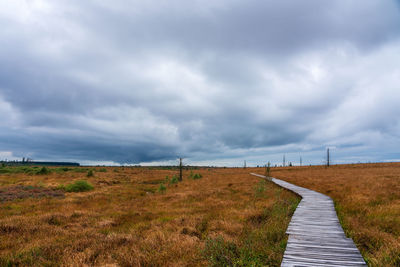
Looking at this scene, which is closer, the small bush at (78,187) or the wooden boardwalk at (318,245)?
the wooden boardwalk at (318,245)

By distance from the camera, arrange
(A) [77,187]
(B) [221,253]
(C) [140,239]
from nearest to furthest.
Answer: (B) [221,253]
(C) [140,239]
(A) [77,187]

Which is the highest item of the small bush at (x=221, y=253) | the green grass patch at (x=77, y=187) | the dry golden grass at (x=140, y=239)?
the small bush at (x=221, y=253)

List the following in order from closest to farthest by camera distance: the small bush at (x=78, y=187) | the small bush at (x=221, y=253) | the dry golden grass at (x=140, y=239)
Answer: the small bush at (x=221, y=253), the dry golden grass at (x=140, y=239), the small bush at (x=78, y=187)

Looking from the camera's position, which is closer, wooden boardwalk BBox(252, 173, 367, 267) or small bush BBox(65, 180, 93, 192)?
wooden boardwalk BBox(252, 173, 367, 267)

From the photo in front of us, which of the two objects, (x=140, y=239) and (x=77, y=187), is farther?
(x=77, y=187)

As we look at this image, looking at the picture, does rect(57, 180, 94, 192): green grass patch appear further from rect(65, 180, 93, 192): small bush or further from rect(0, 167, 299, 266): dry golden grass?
rect(0, 167, 299, 266): dry golden grass

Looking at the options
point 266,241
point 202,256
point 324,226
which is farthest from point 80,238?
point 324,226

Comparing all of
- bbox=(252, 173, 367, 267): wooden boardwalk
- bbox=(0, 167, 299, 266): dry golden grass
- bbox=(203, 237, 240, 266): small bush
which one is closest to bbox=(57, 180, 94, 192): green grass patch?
bbox=(0, 167, 299, 266): dry golden grass

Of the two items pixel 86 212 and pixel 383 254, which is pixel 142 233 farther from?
pixel 383 254

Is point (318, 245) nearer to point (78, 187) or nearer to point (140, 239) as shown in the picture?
point (140, 239)

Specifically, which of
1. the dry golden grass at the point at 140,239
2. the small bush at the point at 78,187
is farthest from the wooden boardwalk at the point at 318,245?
the small bush at the point at 78,187

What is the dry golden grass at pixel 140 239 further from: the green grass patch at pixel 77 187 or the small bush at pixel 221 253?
the green grass patch at pixel 77 187

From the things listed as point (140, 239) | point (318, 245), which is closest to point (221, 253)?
point (318, 245)

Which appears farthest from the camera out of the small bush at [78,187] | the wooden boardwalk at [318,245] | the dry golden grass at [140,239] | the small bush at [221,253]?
the small bush at [78,187]
